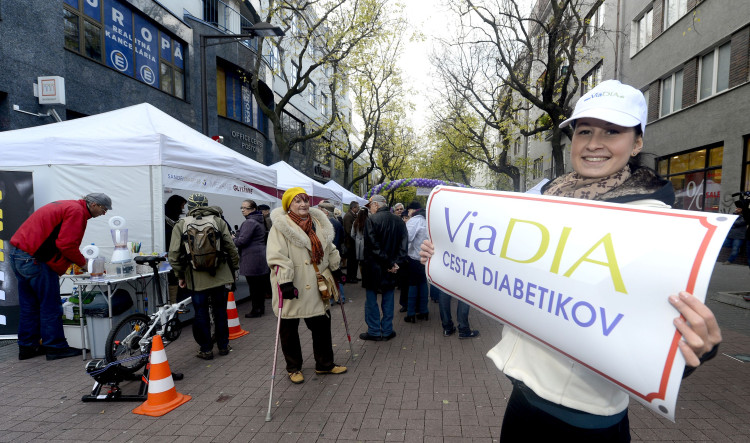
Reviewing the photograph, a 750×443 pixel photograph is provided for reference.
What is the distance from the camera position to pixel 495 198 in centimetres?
146

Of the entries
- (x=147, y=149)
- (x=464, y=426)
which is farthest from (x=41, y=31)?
(x=464, y=426)

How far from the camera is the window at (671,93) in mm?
14180

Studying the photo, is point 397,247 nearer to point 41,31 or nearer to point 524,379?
point 524,379

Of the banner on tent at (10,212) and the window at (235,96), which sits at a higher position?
the window at (235,96)

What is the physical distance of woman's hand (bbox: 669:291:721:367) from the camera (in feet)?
2.96

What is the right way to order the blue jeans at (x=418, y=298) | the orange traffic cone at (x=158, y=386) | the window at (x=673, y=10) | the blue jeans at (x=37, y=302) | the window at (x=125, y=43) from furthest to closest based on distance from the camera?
the window at (x=673, y=10) → the window at (x=125, y=43) → the blue jeans at (x=418, y=298) → the blue jeans at (x=37, y=302) → the orange traffic cone at (x=158, y=386)

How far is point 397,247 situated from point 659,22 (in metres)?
16.3

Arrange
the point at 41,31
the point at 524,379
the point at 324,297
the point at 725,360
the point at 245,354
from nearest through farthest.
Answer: the point at 524,379 < the point at 324,297 < the point at 725,360 < the point at 245,354 < the point at 41,31

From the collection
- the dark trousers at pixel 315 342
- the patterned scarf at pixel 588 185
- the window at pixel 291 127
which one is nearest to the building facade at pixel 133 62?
the window at pixel 291 127

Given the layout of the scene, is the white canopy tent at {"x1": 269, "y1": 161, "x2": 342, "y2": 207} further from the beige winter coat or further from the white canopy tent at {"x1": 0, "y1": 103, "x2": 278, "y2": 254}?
the beige winter coat

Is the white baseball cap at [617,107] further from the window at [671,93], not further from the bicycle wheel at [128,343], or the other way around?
the window at [671,93]

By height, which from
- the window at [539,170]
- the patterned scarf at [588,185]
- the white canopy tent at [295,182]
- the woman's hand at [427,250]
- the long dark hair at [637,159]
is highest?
the window at [539,170]

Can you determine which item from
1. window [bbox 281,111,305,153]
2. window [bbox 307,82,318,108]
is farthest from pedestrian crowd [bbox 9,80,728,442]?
window [bbox 307,82,318,108]

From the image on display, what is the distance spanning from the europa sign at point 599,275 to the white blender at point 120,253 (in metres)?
4.92
